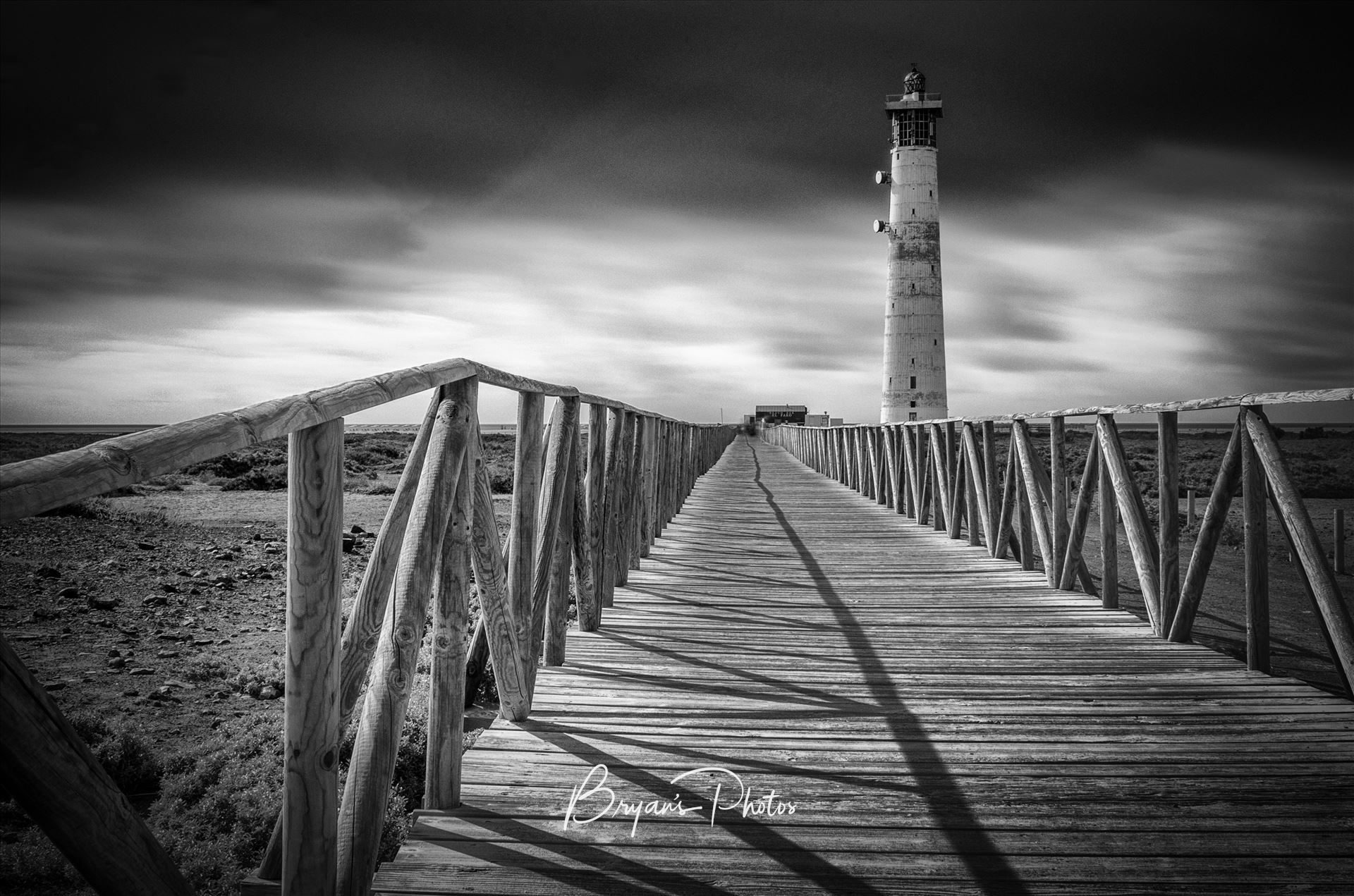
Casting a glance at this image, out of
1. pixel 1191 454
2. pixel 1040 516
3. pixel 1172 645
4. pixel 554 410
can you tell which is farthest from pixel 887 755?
pixel 1191 454

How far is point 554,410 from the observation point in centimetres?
404

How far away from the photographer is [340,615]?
174cm

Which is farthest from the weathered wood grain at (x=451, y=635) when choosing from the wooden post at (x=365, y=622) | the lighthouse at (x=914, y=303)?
the lighthouse at (x=914, y=303)

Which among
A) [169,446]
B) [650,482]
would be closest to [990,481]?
[650,482]

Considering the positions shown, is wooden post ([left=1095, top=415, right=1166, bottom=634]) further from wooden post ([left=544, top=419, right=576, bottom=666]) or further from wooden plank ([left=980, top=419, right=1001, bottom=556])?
wooden post ([left=544, top=419, right=576, bottom=666])

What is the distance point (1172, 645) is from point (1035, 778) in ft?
7.50

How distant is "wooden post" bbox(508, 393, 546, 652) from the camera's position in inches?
137

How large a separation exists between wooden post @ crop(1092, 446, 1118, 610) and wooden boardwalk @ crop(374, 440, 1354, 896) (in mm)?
280

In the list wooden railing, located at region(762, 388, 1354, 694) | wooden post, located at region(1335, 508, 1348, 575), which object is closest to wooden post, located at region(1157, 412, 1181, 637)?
wooden railing, located at region(762, 388, 1354, 694)

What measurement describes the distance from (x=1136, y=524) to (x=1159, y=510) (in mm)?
367

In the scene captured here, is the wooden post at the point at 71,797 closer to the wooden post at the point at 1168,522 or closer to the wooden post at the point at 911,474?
the wooden post at the point at 1168,522

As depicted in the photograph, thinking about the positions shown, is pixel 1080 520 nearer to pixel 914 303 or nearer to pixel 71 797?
pixel 71 797

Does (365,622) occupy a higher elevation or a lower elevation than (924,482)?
lower

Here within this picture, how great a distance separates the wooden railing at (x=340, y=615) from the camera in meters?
1.08
